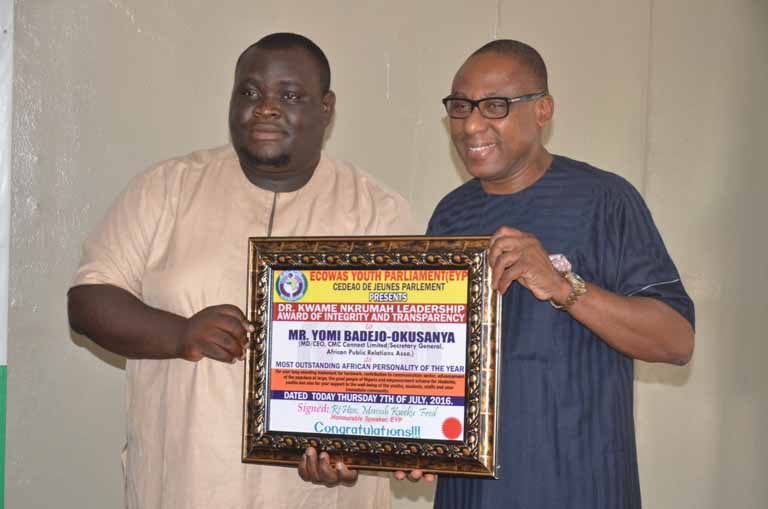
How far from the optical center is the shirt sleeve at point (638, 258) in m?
2.32

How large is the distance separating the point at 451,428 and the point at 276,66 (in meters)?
1.12

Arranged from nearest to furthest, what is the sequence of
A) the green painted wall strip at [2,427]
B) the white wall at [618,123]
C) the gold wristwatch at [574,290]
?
the gold wristwatch at [574,290]
the green painted wall strip at [2,427]
the white wall at [618,123]

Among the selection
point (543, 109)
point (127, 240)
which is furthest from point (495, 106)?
point (127, 240)

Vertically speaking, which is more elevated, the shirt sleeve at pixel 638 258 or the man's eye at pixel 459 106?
the man's eye at pixel 459 106

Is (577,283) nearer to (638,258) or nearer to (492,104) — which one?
(638,258)

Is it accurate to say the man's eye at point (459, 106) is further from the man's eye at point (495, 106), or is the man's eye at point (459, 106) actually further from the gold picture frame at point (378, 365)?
the gold picture frame at point (378, 365)

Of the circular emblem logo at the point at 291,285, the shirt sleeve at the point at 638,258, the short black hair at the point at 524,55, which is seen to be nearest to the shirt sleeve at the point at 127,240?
the circular emblem logo at the point at 291,285

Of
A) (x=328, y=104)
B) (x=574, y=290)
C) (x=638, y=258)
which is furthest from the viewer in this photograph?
(x=328, y=104)

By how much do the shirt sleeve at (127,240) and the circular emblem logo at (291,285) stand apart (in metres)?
0.49

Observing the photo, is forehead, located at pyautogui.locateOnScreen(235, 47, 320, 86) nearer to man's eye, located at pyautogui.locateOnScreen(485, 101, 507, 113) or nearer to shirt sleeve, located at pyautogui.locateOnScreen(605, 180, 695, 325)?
man's eye, located at pyautogui.locateOnScreen(485, 101, 507, 113)

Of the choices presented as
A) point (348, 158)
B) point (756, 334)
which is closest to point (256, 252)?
point (348, 158)

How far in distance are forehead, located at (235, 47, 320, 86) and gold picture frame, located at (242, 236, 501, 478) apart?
0.50 metres

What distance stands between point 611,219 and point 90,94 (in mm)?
2622

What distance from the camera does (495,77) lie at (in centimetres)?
241
